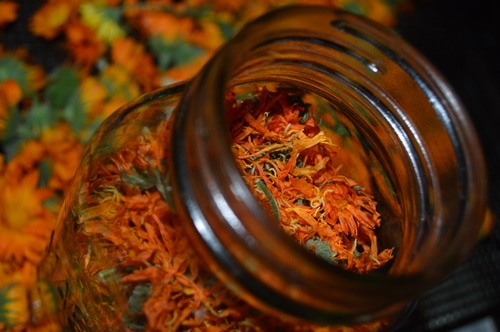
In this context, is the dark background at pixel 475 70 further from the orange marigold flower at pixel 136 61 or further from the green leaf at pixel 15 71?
the green leaf at pixel 15 71

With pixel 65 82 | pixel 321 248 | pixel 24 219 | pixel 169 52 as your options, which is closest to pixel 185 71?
pixel 169 52

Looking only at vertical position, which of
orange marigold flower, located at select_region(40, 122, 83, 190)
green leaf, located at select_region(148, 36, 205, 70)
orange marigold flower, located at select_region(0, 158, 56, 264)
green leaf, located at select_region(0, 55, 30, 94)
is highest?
green leaf, located at select_region(0, 55, 30, 94)

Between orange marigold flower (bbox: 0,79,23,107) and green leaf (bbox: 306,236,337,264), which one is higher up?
orange marigold flower (bbox: 0,79,23,107)

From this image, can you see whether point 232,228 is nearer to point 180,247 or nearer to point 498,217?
point 180,247

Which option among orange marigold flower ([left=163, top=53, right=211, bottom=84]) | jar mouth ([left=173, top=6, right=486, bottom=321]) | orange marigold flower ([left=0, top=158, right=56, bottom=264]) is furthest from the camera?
orange marigold flower ([left=163, top=53, right=211, bottom=84])

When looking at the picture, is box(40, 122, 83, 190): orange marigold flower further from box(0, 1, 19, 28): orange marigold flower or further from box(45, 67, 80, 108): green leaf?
box(0, 1, 19, 28): orange marigold flower

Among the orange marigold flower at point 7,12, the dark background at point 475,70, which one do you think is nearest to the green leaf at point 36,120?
the orange marigold flower at point 7,12

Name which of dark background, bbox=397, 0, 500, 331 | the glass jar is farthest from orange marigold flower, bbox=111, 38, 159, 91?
dark background, bbox=397, 0, 500, 331

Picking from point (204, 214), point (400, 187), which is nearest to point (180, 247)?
point (204, 214)
